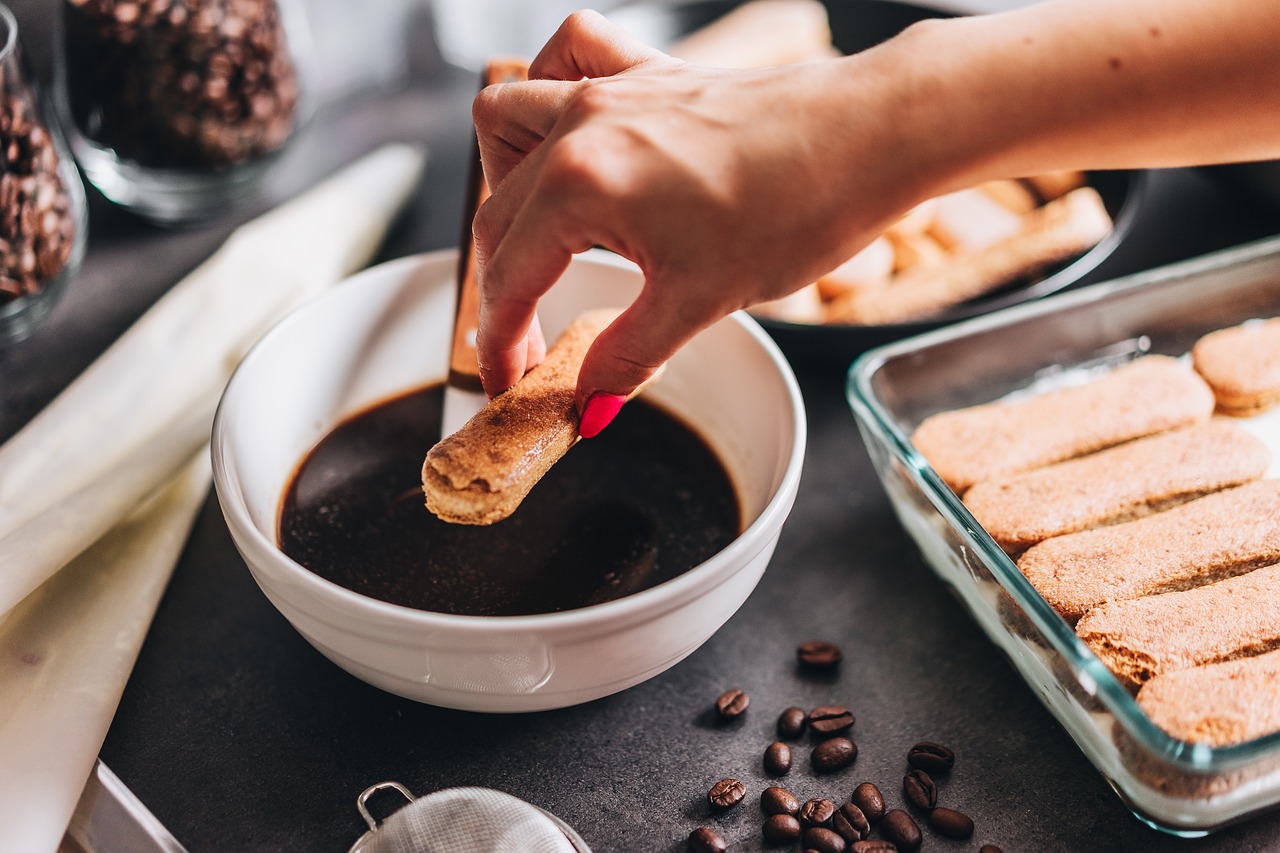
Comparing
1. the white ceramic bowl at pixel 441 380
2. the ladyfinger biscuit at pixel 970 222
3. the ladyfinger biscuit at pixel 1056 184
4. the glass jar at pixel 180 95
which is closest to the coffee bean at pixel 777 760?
the white ceramic bowl at pixel 441 380

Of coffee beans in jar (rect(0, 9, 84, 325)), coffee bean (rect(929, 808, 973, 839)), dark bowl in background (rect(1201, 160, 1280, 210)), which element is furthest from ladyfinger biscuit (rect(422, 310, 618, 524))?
dark bowl in background (rect(1201, 160, 1280, 210))

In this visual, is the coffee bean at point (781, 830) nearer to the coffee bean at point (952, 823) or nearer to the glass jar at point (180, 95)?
the coffee bean at point (952, 823)

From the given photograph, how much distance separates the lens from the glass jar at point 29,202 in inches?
41.1

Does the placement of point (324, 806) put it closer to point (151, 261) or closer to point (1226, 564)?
point (1226, 564)

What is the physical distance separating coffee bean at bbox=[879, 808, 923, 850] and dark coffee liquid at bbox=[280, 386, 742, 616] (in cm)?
25

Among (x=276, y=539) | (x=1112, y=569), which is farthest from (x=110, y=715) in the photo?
(x=1112, y=569)

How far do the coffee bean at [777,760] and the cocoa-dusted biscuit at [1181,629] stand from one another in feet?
0.81

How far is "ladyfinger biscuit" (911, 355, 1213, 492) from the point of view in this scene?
95 cm

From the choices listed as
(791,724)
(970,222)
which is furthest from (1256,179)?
(791,724)

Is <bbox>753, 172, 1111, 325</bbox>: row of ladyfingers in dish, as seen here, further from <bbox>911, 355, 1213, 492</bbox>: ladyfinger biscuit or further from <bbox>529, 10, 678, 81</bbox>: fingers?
<bbox>529, 10, 678, 81</bbox>: fingers

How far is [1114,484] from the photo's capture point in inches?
35.7

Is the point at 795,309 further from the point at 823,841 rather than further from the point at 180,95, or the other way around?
the point at 180,95

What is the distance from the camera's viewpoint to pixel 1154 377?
102cm

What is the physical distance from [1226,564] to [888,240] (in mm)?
641
